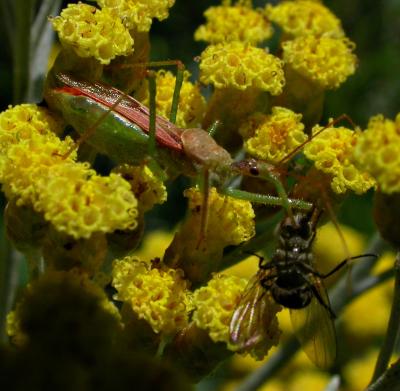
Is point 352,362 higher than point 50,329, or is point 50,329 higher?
point 50,329

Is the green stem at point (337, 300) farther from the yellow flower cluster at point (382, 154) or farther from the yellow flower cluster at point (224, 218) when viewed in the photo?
the yellow flower cluster at point (382, 154)

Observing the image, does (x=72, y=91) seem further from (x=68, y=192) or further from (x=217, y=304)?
(x=217, y=304)

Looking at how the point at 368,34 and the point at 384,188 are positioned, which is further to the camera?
the point at 368,34

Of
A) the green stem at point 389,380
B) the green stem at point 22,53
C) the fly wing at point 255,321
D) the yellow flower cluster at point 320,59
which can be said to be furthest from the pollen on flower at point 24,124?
the green stem at point 389,380

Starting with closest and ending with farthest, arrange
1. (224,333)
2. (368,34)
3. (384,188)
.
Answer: (384,188) → (224,333) → (368,34)

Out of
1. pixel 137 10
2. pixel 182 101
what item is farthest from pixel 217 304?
pixel 137 10

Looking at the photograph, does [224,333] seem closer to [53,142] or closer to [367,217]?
[53,142]

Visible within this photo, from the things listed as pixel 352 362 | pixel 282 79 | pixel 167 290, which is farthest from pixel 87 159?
pixel 352 362
